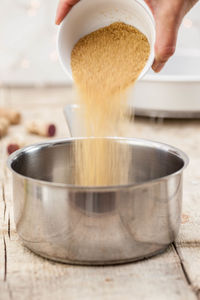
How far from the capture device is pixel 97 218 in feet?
2.85

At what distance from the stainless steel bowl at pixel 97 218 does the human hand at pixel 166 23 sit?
0.98ft

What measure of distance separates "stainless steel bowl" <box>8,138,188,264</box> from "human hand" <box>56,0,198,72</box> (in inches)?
11.7

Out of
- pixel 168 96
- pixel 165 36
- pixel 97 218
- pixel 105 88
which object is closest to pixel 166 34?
pixel 165 36

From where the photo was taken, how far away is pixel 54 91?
2.71 m

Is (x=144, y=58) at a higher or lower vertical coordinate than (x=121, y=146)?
higher

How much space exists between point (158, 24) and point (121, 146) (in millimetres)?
279

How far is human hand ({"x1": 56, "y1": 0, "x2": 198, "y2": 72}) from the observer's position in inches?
42.7

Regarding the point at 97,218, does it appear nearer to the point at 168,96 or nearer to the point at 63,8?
the point at 63,8

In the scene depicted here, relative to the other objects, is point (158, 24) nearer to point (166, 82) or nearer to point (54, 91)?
point (166, 82)

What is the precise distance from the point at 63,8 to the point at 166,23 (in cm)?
23

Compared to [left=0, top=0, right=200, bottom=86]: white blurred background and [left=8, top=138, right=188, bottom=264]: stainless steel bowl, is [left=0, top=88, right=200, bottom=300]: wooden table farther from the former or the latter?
[left=0, top=0, right=200, bottom=86]: white blurred background

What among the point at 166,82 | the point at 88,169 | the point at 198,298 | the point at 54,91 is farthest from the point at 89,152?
the point at 54,91

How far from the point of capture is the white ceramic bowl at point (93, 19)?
3.81 feet

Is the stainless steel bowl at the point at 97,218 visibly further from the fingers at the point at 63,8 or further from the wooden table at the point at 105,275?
the fingers at the point at 63,8
